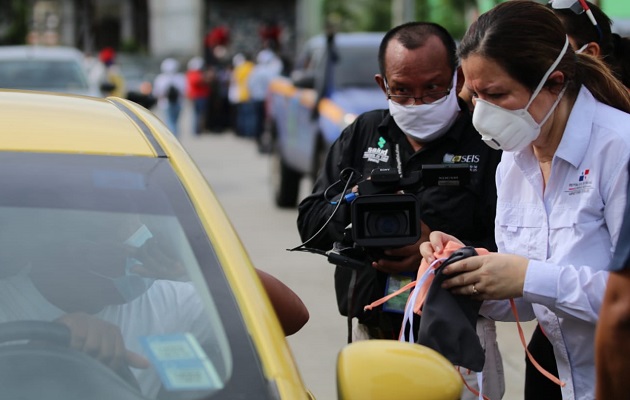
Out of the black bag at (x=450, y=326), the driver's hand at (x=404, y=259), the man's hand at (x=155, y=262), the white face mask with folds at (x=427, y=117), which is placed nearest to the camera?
the man's hand at (x=155, y=262)

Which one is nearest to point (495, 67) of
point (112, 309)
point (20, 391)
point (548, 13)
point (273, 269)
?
point (548, 13)

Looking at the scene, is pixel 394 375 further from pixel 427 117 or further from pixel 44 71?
pixel 44 71

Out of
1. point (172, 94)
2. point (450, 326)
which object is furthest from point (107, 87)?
point (450, 326)

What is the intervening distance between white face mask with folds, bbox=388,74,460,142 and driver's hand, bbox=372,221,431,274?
38cm

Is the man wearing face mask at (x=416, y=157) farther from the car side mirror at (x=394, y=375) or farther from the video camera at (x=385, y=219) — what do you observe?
the car side mirror at (x=394, y=375)

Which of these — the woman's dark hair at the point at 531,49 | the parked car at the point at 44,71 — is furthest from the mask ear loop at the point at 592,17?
the parked car at the point at 44,71

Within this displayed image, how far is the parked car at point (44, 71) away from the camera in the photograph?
13234 millimetres

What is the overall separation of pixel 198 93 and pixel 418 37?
2182 cm

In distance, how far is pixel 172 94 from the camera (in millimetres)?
22562

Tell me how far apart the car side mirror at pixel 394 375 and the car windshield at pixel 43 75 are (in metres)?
11.1

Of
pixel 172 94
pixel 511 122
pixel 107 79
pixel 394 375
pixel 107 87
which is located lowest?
pixel 172 94

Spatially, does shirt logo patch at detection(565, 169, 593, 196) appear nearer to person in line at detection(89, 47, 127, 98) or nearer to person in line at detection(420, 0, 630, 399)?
person in line at detection(420, 0, 630, 399)

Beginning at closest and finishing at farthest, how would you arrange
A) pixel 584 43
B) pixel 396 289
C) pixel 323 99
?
pixel 396 289 → pixel 584 43 → pixel 323 99

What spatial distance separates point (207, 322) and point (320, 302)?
18.8 feet
